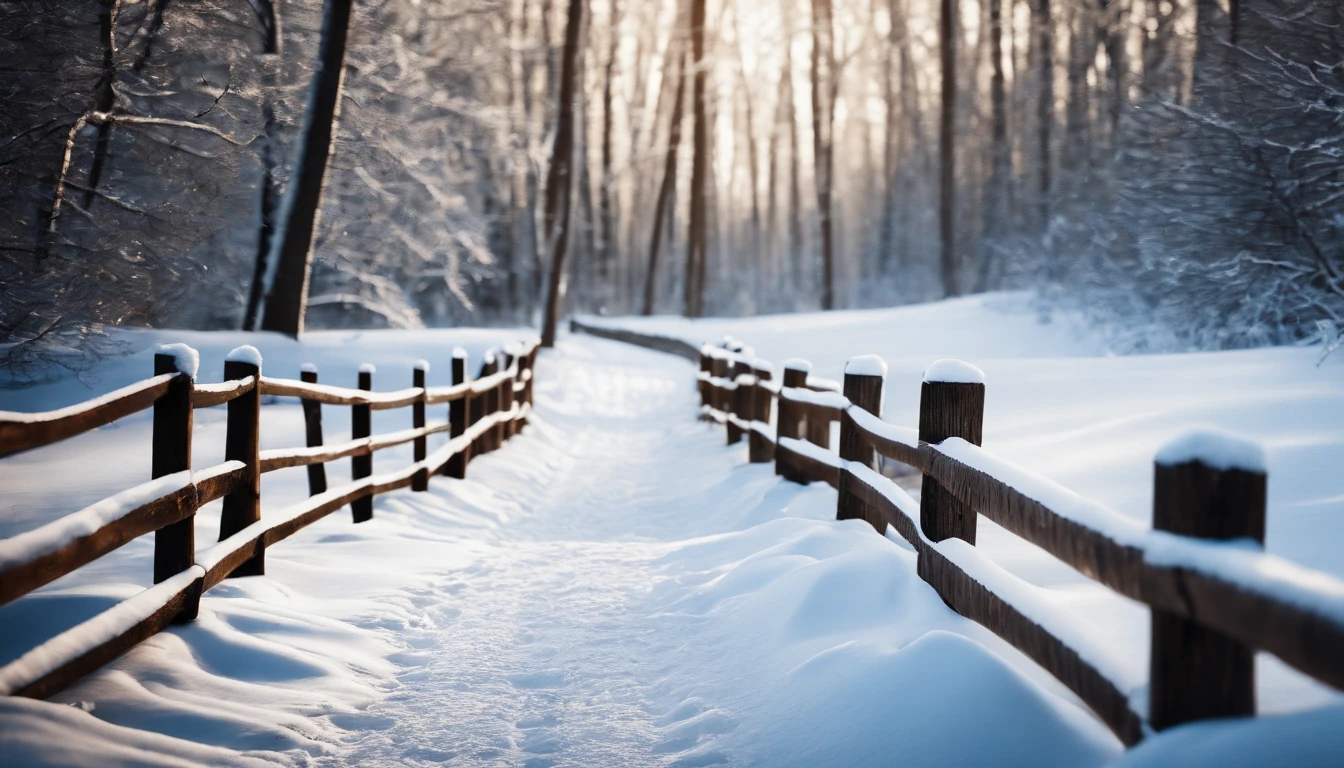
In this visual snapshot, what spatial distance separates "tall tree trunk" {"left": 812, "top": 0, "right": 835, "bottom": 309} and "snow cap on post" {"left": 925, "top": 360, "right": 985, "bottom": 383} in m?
26.5

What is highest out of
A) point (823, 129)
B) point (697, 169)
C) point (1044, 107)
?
point (1044, 107)

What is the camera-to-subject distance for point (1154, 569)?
7.04 ft

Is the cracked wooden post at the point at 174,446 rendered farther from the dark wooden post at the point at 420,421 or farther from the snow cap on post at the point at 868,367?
the dark wooden post at the point at 420,421

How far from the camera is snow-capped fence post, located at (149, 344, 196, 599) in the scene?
3.77 metres

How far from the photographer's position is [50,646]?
2.88 metres

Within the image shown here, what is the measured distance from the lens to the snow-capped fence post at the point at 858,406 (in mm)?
5453

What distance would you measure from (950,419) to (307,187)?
40.3 feet

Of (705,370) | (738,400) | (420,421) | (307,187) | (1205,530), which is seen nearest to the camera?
(1205,530)

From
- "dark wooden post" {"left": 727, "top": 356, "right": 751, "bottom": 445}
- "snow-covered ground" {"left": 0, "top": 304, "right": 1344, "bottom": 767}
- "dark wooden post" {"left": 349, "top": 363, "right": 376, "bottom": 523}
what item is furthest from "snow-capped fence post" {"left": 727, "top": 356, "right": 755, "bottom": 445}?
"dark wooden post" {"left": 349, "top": 363, "right": 376, "bottom": 523}

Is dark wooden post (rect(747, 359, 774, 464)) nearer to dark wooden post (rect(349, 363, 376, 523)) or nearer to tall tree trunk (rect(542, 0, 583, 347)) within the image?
dark wooden post (rect(349, 363, 376, 523))

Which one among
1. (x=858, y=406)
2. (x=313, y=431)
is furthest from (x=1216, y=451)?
(x=313, y=431)

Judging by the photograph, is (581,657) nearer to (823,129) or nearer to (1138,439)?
(1138,439)

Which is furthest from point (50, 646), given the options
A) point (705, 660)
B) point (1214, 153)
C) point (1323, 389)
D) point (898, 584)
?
point (1214, 153)

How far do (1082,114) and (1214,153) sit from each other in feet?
91.5
